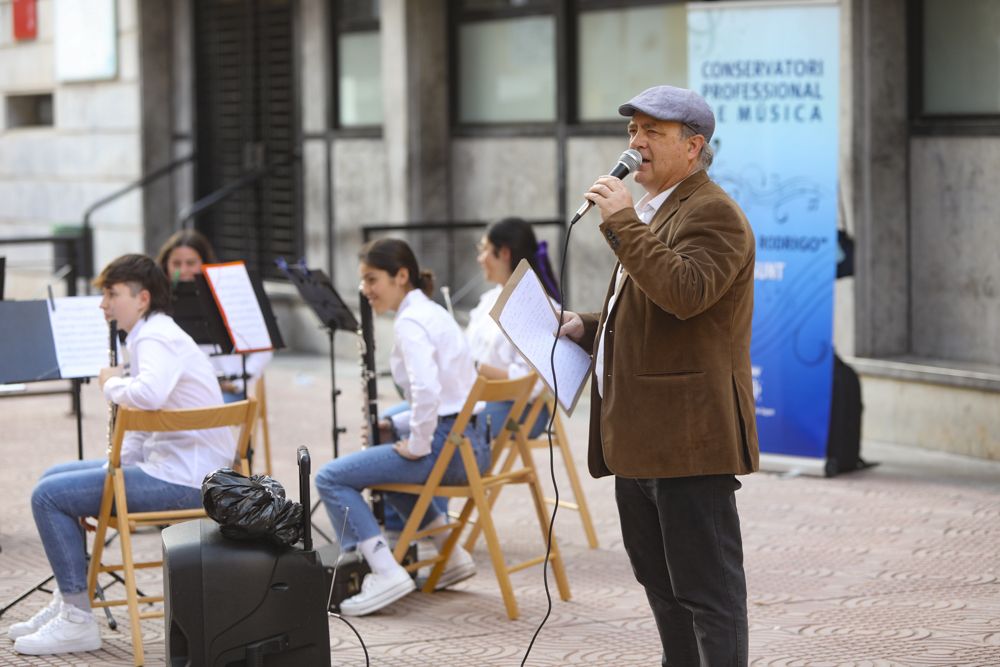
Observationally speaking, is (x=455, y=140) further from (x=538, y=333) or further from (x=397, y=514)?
(x=538, y=333)

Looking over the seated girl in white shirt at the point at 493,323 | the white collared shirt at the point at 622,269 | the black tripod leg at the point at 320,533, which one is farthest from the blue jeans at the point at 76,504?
the white collared shirt at the point at 622,269

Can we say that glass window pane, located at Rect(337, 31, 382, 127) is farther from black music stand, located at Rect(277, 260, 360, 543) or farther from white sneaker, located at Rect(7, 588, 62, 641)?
white sneaker, located at Rect(7, 588, 62, 641)

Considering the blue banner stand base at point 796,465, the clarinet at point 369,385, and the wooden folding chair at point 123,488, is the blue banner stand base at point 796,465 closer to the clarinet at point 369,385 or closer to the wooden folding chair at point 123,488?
the clarinet at point 369,385

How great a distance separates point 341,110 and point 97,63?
12.2 ft

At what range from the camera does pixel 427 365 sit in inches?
241

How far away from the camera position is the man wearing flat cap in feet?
13.3

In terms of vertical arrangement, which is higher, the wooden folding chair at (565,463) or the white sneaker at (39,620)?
the wooden folding chair at (565,463)

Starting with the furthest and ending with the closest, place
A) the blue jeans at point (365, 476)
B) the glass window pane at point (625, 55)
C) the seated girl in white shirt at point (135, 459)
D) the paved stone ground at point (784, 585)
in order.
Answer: the glass window pane at point (625, 55), the blue jeans at point (365, 476), the seated girl in white shirt at point (135, 459), the paved stone ground at point (784, 585)

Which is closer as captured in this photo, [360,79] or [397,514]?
[397,514]

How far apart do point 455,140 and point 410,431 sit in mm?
7534

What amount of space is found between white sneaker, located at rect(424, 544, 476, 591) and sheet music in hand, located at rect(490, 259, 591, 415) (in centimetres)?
213

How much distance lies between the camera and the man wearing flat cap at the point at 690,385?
4.04 m

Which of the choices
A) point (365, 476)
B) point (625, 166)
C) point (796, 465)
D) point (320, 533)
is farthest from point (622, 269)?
point (796, 465)

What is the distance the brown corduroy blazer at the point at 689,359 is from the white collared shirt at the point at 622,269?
0.03 m
